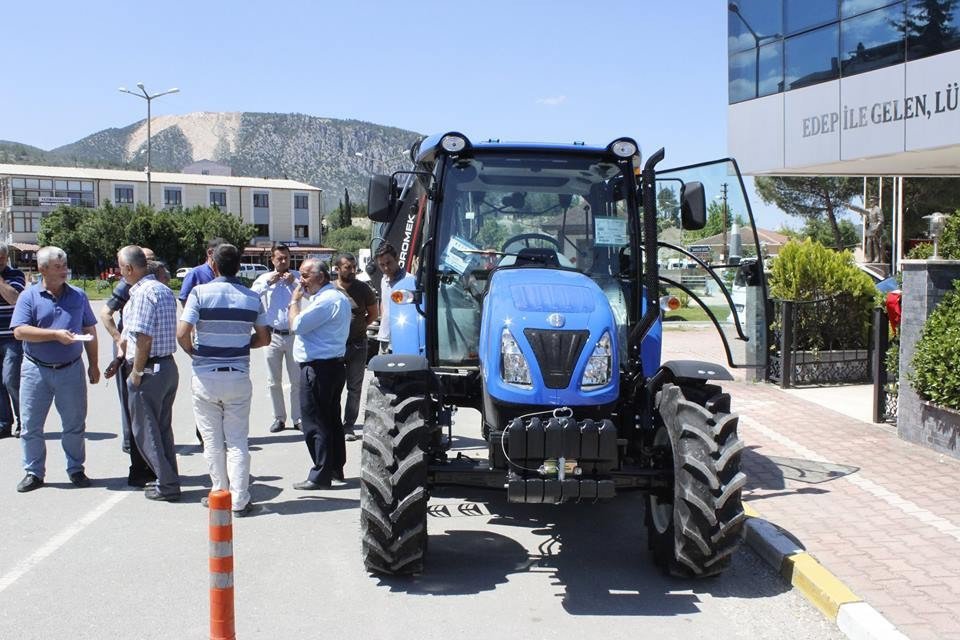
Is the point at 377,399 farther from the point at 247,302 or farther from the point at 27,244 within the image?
the point at 27,244

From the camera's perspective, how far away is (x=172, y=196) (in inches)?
4385

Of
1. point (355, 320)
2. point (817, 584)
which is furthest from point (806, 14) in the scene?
point (817, 584)

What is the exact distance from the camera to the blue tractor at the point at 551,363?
5.32 meters

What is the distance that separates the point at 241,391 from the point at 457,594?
240 centimetres

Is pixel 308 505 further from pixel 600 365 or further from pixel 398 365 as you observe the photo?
pixel 600 365

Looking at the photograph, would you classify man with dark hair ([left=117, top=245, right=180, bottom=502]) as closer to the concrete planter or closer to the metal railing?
the concrete planter

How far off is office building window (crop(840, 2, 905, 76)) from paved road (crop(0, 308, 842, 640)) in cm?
905

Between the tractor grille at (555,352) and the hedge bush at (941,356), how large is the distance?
435 cm

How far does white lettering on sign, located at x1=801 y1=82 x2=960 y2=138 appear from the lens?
12.2 meters

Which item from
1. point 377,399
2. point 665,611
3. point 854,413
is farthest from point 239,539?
point 854,413

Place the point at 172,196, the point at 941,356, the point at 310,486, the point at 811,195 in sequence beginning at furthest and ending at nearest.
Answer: the point at 172,196 → the point at 811,195 → the point at 941,356 → the point at 310,486

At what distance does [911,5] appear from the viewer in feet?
42.9

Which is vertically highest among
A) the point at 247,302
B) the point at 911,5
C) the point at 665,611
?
the point at 911,5

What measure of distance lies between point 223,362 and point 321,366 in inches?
37.2
